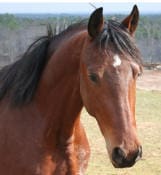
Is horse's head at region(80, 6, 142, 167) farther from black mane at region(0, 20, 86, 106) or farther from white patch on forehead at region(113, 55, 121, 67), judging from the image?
black mane at region(0, 20, 86, 106)

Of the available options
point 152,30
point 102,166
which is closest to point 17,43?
point 102,166

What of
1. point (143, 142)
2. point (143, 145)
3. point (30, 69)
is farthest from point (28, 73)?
point (143, 142)

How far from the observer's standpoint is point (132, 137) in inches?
117

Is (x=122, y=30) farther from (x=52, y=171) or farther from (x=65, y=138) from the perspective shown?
(x=52, y=171)

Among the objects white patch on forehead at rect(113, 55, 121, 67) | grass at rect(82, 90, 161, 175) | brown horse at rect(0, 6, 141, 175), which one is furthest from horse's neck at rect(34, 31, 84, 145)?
grass at rect(82, 90, 161, 175)

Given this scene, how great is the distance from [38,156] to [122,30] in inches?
43.3

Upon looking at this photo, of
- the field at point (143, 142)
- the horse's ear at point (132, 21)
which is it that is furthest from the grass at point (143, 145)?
the horse's ear at point (132, 21)

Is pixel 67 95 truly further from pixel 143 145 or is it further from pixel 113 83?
pixel 143 145

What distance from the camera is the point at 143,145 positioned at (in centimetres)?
975

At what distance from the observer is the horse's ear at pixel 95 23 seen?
3.19 metres

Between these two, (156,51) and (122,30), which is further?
(156,51)

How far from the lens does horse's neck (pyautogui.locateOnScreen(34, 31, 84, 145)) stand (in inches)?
138

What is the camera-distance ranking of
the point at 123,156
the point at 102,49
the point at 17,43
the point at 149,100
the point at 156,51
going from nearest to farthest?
the point at 123,156 < the point at 102,49 < the point at 149,100 < the point at 17,43 < the point at 156,51

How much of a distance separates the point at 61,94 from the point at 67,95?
5 centimetres
